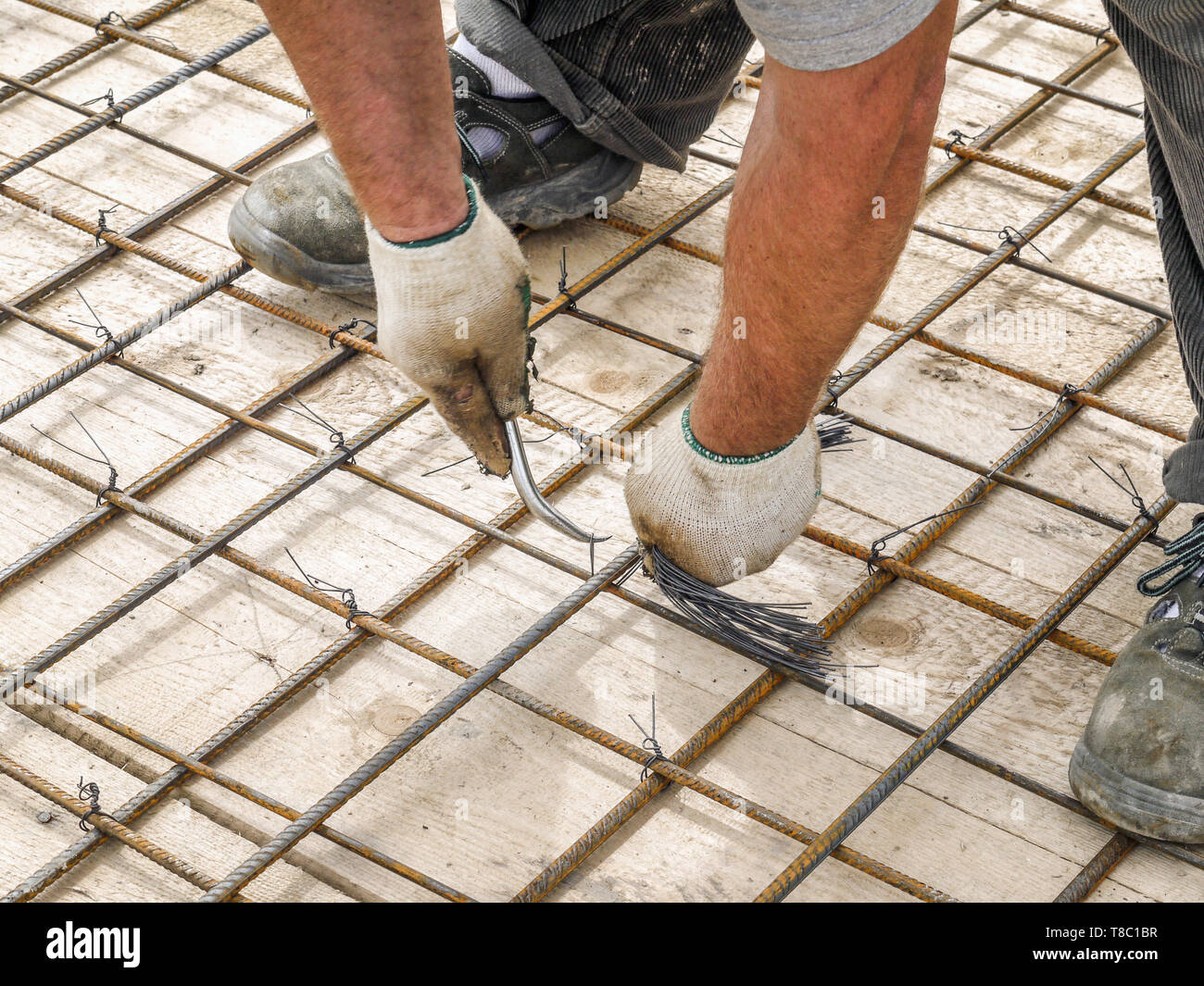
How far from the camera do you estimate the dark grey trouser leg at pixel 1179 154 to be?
1126 millimetres

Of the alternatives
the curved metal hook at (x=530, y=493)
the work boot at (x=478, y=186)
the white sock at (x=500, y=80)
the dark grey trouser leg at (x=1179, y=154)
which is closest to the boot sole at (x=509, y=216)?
the work boot at (x=478, y=186)

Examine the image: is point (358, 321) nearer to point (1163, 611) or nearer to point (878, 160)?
point (878, 160)

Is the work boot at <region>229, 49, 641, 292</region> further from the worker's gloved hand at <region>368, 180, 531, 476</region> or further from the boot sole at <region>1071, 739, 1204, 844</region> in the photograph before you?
the boot sole at <region>1071, 739, 1204, 844</region>

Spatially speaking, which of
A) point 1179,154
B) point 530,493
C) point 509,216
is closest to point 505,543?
point 530,493

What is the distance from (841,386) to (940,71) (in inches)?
21.8

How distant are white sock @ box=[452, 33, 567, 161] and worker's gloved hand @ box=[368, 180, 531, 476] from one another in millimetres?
509

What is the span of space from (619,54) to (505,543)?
2.02 feet

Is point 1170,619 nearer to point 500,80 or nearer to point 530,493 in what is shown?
point 530,493

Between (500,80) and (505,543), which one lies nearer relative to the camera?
(505,543)

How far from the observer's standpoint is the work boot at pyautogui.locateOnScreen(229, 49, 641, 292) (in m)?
1.67

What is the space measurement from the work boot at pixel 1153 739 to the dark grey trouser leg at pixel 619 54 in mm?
829

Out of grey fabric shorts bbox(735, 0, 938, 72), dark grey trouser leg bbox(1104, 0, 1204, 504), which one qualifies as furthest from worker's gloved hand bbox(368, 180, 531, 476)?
dark grey trouser leg bbox(1104, 0, 1204, 504)

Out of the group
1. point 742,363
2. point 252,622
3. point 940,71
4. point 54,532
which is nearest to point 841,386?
point 742,363

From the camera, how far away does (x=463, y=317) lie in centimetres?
121
